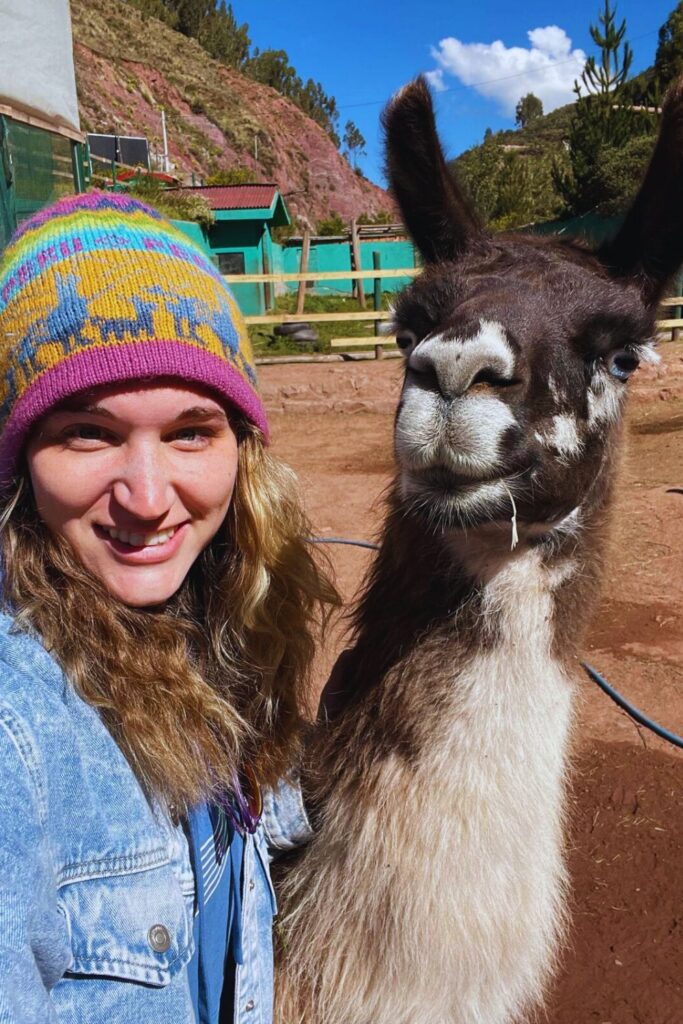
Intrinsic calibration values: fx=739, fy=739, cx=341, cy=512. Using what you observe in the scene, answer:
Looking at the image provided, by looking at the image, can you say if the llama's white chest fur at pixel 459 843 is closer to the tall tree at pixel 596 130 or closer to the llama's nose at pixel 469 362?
the llama's nose at pixel 469 362

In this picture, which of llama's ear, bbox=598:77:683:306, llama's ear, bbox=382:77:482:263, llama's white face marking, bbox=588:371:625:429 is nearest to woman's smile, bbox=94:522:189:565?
llama's white face marking, bbox=588:371:625:429

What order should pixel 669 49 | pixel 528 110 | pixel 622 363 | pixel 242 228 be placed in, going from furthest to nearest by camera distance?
pixel 528 110, pixel 242 228, pixel 669 49, pixel 622 363

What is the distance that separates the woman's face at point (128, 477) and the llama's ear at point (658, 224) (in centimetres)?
125

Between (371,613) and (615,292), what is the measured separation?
0.98 metres

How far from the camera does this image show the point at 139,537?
1308 mm

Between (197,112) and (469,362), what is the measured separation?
6003cm

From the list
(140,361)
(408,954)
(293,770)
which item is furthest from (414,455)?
(408,954)

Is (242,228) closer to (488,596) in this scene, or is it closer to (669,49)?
(669,49)

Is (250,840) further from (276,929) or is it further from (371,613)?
(371,613)

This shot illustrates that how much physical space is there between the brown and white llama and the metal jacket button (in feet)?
1.77

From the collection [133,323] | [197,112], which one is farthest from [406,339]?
[197,112]

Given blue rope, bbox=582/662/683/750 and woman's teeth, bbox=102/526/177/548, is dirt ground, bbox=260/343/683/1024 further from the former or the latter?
woman's teeth, bbox=102/526/177/548

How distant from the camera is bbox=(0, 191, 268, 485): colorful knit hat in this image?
3.93 feet

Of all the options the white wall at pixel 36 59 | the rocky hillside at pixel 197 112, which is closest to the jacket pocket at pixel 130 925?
the white wall at pixel 36 59
